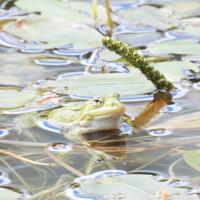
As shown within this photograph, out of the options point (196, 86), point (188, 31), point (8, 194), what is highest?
point (188, 31)

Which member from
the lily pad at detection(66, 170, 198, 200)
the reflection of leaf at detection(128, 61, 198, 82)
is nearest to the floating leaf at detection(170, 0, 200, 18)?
the reflection of leaf at detection(128, 61, 198, 82)

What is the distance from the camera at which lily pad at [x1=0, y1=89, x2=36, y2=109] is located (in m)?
2.14

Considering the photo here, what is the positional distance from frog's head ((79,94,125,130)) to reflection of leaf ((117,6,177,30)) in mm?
906

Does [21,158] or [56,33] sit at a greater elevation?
[56,33]

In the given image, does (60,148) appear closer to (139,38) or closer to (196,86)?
(196,86)

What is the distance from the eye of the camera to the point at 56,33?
9.04 ft

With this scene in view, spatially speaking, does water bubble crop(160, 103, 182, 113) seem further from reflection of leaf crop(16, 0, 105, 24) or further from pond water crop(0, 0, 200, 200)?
reflection of leaf crop(16, 0, 105, 24)

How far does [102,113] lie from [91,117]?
0.04 metres

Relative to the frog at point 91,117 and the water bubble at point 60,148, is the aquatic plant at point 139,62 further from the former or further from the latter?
the water bubble at point 60,148

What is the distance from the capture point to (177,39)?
2742mm

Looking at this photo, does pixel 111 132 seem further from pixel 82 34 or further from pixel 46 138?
pixel 82 34

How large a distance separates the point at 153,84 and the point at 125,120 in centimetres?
24

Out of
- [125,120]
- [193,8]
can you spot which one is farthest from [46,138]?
[193,8]

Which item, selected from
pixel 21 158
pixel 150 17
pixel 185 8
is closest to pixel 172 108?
pixel 21 158
